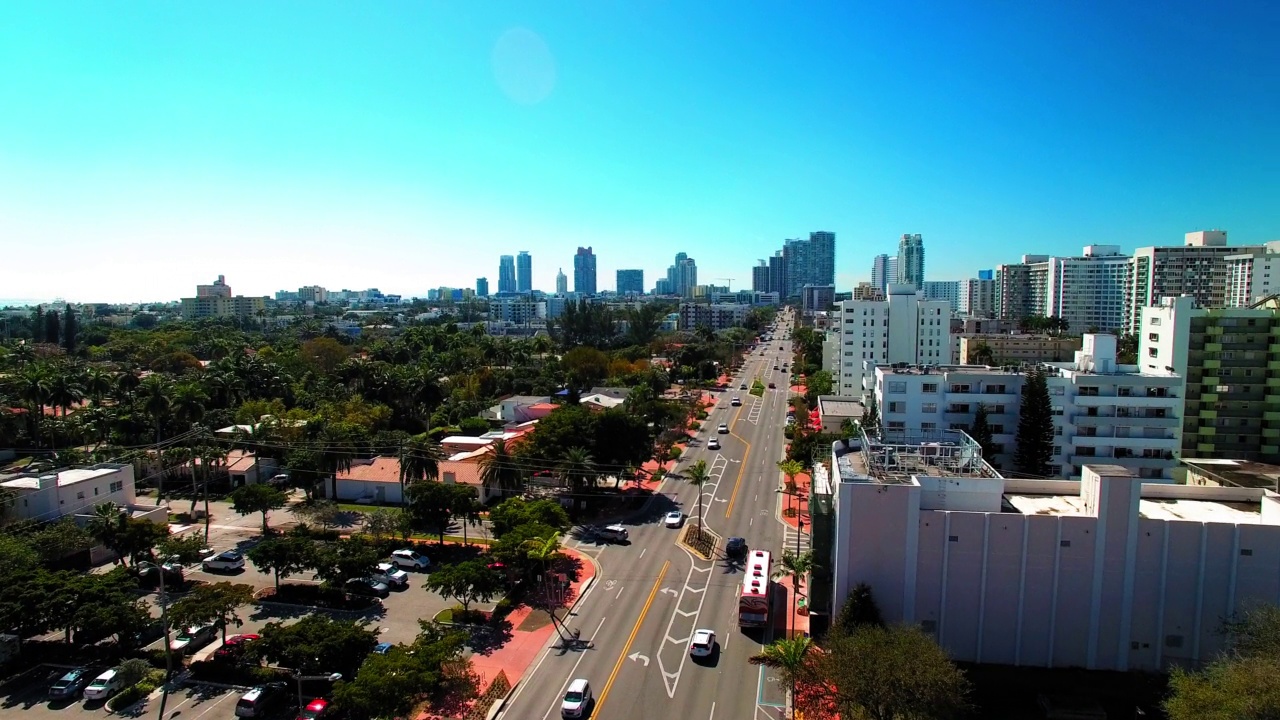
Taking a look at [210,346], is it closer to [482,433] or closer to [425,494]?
[482,433]

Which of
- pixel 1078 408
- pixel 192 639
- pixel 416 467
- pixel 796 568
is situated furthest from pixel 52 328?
pixel 1078 408

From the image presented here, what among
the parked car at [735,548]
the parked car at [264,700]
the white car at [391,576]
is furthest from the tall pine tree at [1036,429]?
the parked car at [264,700]

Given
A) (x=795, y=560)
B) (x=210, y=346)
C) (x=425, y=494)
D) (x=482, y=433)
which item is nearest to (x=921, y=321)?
(x=482, y=433)

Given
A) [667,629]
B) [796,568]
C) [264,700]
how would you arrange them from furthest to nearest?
[796,568]
[667,629]
[264,700]

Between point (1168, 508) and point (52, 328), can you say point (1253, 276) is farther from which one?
point (52, 328)

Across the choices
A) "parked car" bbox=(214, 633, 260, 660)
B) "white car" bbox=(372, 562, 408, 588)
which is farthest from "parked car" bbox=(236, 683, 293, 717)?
"white car" bbox=(372, 562, 408, 588)

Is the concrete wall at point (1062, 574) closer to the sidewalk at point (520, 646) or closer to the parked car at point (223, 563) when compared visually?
the sidewalk at point (520, 646)
